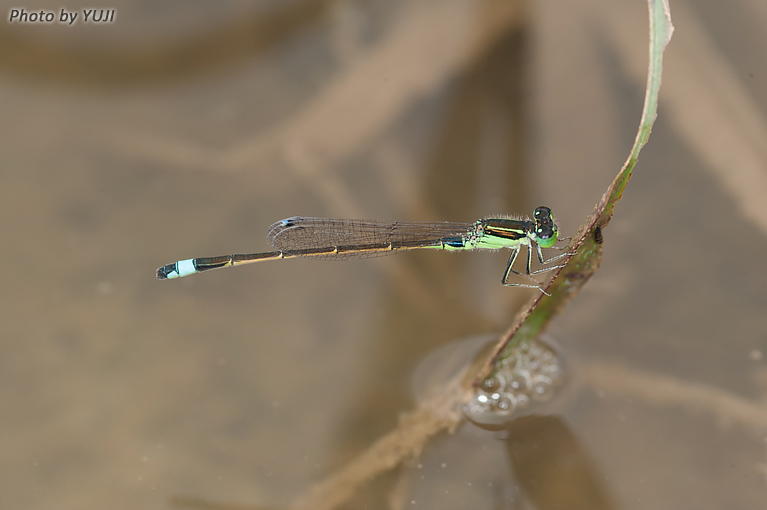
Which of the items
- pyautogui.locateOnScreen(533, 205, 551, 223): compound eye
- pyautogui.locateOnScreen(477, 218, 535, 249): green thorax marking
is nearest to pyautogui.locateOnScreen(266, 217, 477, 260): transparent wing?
pyautogui.locateOnScreen(477, 218, 535, 249): green thorax marking

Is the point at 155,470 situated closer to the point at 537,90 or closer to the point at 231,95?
the point at 231,95

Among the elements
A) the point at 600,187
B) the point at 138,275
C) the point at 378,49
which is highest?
the point at 378,49

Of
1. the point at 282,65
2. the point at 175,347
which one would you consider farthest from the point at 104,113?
the point at 175,347

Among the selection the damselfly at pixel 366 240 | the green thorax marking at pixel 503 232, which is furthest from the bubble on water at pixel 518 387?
the green thorax marking at pixel 503 232

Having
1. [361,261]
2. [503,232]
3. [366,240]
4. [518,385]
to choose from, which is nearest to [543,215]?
[503,232]

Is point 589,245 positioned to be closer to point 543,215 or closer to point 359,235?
point 543,215
